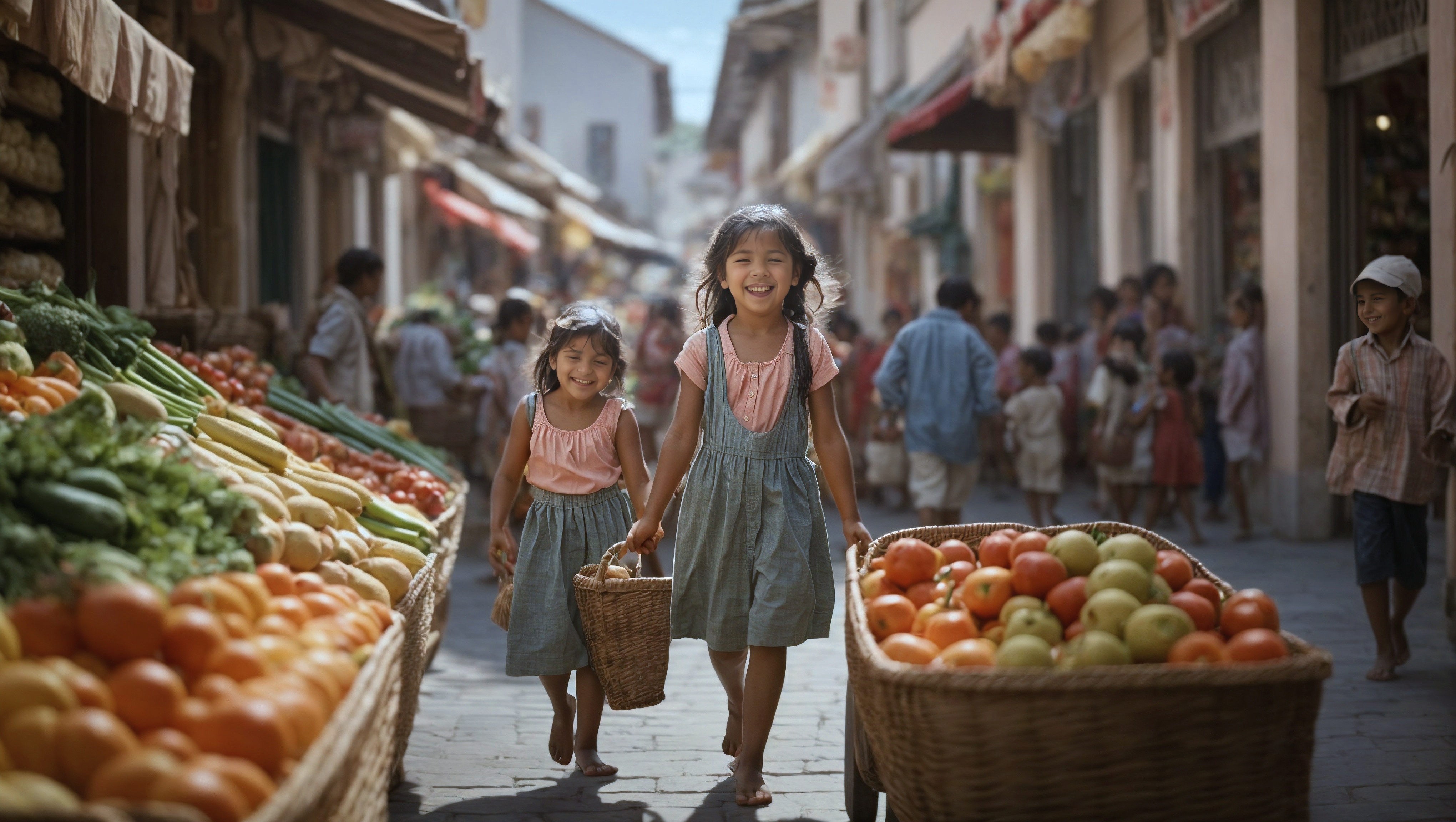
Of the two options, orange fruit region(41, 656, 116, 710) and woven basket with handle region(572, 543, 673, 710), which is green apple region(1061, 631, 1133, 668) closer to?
woven basket with handle region(572, 543, 673, 710)

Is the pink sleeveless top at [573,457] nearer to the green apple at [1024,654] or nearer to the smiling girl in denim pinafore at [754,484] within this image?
the smiling girl in denim pinafore at [754,484]

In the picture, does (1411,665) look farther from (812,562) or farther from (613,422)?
(613,422)

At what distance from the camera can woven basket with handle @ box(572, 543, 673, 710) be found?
4281 millimetres

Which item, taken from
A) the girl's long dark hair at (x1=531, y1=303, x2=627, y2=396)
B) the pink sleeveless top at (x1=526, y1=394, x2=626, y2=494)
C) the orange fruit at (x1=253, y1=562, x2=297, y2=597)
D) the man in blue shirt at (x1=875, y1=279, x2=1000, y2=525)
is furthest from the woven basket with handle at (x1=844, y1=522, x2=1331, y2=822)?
the man in blue shirt at (x1=875, y1=279, x2=1000, y2=525)

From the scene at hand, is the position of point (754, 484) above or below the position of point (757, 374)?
below

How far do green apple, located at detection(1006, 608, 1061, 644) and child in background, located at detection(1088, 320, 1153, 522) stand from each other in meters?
6.78

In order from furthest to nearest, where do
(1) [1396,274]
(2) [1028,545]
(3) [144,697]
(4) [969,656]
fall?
1. (1) [1396,274]
2. (2) [1028,545]
3. (4) [969,656]
4. (3) [144,697]

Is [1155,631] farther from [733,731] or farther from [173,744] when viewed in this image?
[173,744]

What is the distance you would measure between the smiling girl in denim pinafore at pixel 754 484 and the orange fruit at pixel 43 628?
6.29 ft

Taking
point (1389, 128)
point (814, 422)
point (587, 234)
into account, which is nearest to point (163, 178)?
point (814, 422)

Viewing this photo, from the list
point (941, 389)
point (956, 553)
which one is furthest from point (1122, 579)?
point (941, 389)

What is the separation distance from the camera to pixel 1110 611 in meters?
3.11

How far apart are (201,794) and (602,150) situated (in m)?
47.3

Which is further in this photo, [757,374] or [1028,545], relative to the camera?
[757,374]
